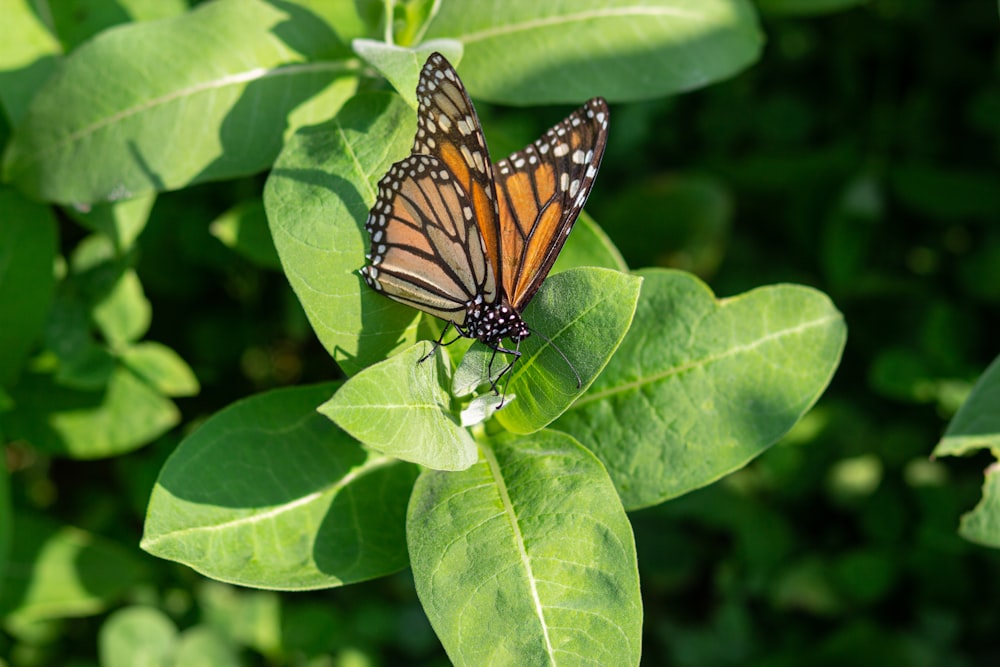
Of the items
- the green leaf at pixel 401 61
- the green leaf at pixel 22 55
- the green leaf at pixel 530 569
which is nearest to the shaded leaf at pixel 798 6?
the green leaf at pixel 401 61

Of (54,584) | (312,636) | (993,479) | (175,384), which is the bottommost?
(312,636)

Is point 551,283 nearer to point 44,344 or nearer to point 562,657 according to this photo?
point 562,657

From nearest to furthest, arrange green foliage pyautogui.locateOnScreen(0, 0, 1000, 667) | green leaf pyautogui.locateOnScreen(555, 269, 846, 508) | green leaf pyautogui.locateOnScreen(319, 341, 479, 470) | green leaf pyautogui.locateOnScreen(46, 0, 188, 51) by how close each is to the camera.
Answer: green leaf pyautogui.locateOnScreen(319, 341, 479, 470) < green foliage pyautogui.locateOnScreen(0, 0, 1000, 667) < green leaf pyautogui.locateOnScreen(555, 269, 846, 508) < green leaf pyautogui.locateOnScreen(46, 0, 188, 51)

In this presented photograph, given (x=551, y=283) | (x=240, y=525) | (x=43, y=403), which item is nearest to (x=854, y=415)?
(x=551, y=283)

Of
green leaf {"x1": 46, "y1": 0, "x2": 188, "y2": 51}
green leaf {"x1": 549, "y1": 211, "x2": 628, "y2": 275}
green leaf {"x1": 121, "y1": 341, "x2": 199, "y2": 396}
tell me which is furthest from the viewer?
green leaf {"x1": 121, "y1": 341, "x2": 199, "y2": 396}

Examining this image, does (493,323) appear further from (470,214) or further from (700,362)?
(700,362)

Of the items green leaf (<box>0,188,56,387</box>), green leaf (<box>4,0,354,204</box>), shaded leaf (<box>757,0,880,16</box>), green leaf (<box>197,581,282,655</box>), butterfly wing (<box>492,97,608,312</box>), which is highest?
green leaf (<box>4,0,354,204</box>)

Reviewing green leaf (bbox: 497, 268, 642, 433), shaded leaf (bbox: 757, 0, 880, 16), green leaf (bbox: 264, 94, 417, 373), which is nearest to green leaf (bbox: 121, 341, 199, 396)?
green leaf (bbox: 264, 94, 417, 373)

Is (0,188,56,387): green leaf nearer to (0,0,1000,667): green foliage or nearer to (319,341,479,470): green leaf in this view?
(0,0,1000,667): green foliage
